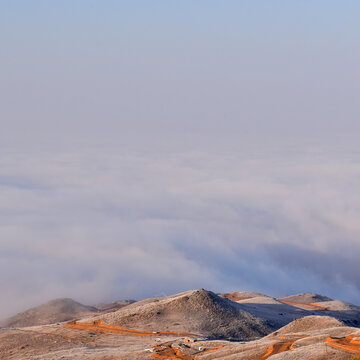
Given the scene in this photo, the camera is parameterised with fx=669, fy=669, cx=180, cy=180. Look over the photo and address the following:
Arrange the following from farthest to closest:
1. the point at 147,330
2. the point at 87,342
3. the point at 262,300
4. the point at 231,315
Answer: the point at 262,300
the point at 231,315
the point at 147,330
the point at 87,342

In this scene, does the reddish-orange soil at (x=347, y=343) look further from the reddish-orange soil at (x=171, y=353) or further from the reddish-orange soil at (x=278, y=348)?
the reddish-orange soil at (x=171, y=353)

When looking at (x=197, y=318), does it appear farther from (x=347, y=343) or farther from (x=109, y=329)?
(x=347, y=343)

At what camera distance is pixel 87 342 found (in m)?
66.3

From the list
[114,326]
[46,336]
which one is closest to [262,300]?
[114,326]

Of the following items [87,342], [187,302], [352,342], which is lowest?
[352,342]

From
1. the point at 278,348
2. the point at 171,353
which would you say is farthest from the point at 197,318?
the point at 278,348

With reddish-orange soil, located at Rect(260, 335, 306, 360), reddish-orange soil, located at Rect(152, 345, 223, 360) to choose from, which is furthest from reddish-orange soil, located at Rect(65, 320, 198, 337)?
reddish-orange soil, located at Rect(260, 335, 306, 360)

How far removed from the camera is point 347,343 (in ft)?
162

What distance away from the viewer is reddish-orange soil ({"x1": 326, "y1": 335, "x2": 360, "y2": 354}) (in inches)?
1845

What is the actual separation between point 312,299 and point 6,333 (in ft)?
248

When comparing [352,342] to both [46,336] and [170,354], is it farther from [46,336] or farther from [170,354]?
[46,336]

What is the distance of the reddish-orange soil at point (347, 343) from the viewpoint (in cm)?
4688

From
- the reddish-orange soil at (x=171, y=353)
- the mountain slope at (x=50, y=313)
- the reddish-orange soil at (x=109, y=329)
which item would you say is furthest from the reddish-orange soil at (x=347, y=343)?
the mountain slope at (x=50, y=313)

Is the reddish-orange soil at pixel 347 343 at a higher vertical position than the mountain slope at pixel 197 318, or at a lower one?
lower
